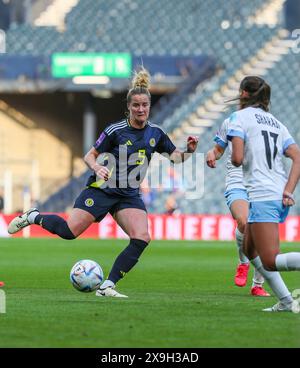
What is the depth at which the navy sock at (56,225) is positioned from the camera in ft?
33.2

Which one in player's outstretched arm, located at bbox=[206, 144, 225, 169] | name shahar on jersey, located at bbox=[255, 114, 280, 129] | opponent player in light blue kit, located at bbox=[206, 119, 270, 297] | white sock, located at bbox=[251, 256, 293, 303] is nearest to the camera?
name shahar on jersey, located at bbox=[255, 114, 280, 129]

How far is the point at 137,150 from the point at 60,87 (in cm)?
2372

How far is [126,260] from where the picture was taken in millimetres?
9898

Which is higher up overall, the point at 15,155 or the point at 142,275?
the point at 15,155

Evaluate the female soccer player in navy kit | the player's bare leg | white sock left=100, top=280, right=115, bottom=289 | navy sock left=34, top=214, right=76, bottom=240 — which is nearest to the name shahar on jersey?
the player's bare leg

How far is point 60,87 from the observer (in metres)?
33.5

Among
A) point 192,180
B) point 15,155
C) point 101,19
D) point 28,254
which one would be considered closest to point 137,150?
point 28,254

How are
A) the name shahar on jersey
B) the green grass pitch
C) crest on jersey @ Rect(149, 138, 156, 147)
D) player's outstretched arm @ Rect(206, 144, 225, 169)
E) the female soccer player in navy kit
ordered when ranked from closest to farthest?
the green grass pitch → the name shahar on jersey → player's outstretched arm @ Rect(206, 144, 225, 169) → the female soccer player in navy kit → crest on jersey @ Rect(149, 138, 156, 147)

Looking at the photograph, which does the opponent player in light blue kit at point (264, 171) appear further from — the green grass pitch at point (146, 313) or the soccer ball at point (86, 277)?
the soccer ball at point (86, 277)

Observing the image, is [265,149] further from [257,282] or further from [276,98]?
[276,98]

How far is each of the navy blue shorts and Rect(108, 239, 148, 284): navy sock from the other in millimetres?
399

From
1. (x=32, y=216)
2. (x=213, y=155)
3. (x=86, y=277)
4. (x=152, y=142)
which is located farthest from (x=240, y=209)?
(x=213, y=155)

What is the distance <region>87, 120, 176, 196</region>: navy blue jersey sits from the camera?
1009 centimetres

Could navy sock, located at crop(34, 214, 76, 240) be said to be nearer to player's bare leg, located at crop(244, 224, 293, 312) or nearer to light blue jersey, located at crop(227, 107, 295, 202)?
player's bare leg, located at crop(244, 224, 293, 312)
